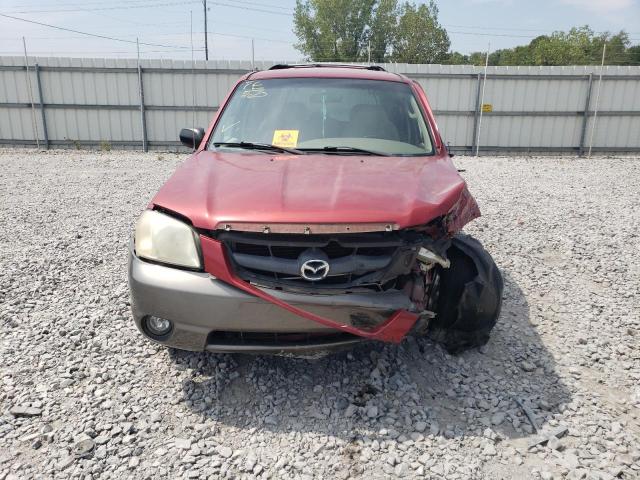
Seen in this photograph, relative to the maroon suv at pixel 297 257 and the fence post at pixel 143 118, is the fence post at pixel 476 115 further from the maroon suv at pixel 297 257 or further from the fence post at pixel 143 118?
the maroon suv at pixel 297 257

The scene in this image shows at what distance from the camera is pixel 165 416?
2.35m

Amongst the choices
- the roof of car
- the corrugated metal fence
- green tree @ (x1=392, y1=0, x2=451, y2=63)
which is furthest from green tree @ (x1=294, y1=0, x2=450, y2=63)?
the roof of car

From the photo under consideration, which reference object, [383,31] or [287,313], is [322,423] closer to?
[287,313]

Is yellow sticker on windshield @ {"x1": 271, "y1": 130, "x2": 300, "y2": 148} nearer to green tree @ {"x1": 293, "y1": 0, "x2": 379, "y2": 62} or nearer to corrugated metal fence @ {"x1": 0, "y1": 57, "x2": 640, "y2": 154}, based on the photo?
corrugated metal fence @ {"x1": 0, "y1": 57, "x2": 640, "y2": 154}

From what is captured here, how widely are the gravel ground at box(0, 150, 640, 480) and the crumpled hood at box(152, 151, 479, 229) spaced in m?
0.95

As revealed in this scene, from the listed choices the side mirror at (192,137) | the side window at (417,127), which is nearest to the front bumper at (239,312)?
the side window at (417,127)

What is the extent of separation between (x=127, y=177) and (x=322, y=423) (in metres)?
8.72

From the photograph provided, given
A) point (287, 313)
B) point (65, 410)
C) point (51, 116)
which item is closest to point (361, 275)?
point (287, 313)

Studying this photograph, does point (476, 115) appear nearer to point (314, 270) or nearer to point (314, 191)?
point (314, 191)

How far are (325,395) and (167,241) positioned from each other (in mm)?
1140

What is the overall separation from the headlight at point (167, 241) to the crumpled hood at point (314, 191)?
0.23ft

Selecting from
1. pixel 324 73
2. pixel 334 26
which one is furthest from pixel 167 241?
pixel 334 26

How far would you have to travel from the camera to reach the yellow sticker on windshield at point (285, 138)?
10.3ft

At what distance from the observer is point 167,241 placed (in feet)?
7.30
